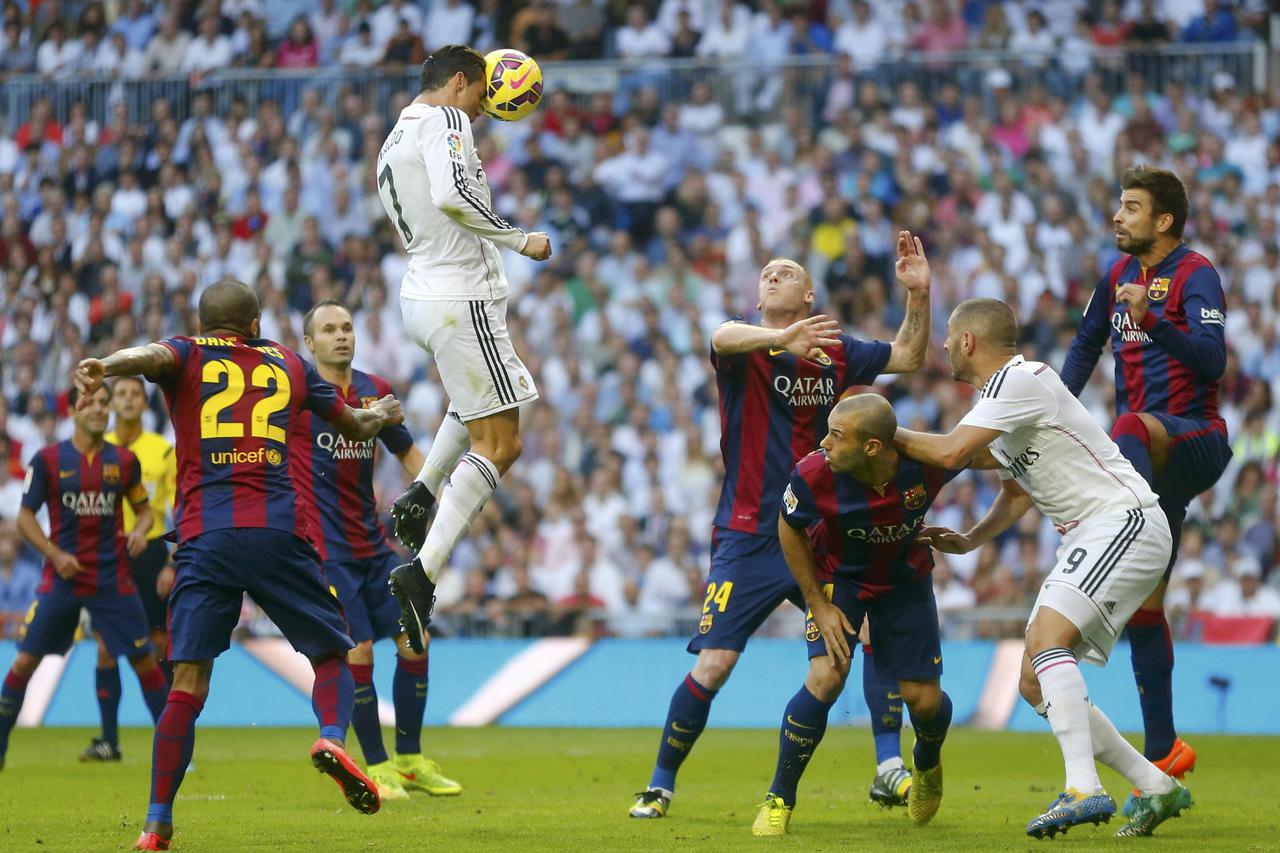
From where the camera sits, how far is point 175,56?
23.7 m

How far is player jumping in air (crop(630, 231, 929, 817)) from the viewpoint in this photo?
8.47 meters

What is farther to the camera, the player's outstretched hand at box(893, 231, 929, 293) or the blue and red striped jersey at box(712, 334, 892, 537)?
the blue and red striped jersey at box(712, 334, 892, 537)

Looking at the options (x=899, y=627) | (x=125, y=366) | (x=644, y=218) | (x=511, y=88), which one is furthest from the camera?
(x=644, y=218)

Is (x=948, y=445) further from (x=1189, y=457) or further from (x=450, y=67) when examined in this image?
(x=450, y=67)

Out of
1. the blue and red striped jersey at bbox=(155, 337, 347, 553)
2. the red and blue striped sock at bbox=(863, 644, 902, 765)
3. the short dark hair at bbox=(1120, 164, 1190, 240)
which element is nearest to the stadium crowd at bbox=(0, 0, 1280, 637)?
the red and blue striped sock at bbox=(863, 644, 902, 765)

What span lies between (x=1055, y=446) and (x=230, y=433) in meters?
3.38

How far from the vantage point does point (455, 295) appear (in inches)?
335

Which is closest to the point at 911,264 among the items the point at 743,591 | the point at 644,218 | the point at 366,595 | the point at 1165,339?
the point at 1165,339

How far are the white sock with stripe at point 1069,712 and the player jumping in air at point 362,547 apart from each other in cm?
375

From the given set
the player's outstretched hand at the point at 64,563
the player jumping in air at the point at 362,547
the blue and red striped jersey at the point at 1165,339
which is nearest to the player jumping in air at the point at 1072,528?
the blue and red striped jersey at the point at 1165,339

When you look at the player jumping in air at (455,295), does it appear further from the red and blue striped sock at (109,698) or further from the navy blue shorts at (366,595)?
the red and blue striped sock at (109,698)

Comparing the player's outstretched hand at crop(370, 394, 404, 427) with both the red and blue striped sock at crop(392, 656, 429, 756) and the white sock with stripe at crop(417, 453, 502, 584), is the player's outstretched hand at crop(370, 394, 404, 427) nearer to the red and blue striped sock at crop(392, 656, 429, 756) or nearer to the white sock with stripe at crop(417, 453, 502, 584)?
the white sock with stripe at crop(417, 453, 502, 584)

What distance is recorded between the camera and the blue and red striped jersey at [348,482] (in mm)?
9930

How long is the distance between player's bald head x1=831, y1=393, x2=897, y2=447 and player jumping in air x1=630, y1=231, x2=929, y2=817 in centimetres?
85
